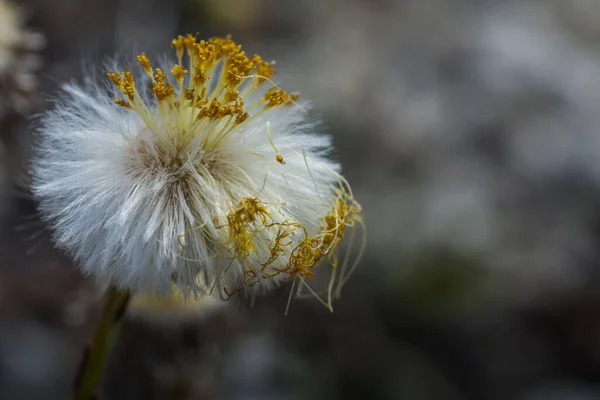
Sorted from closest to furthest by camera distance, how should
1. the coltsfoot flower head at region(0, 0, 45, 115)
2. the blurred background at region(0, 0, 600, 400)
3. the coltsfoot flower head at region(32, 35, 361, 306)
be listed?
the coltsfoot flower head at region(32, 35, 361, 306) < the coltsfoot flower head at region(0, 0, 45, 115) < the blurred background at region(0, 0, 600, 400)

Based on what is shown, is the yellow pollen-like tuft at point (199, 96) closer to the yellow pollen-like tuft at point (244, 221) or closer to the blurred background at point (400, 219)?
the yellow pollen-like tuft at point (244, 221)

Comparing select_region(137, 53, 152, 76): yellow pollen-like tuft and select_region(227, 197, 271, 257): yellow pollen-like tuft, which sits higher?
select_region(137, 53, 152, 76): yellow pollen-like tuft

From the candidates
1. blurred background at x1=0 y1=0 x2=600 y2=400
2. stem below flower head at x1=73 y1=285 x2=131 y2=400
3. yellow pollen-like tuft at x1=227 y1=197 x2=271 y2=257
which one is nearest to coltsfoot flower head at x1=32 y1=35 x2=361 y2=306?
yellow pollen-like tuft at x1=227 y1=197 x2=271 y2=257

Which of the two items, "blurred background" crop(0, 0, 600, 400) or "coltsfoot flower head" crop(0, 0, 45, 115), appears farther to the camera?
"blurred background" crop(0, 0, 600, 400)

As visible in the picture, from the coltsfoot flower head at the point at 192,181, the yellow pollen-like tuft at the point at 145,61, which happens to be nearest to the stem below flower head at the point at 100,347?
the coltsfoot flower head at the point at 192,181

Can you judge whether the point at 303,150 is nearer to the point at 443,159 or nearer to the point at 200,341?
the point at 200,341

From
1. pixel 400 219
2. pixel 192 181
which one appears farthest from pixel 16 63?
pixel 400 219

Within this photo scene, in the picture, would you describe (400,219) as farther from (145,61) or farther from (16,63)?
(145,61)

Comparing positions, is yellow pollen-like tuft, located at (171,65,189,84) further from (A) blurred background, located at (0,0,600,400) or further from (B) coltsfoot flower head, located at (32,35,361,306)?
(A) blurred background, located at (0,0,600,400)
